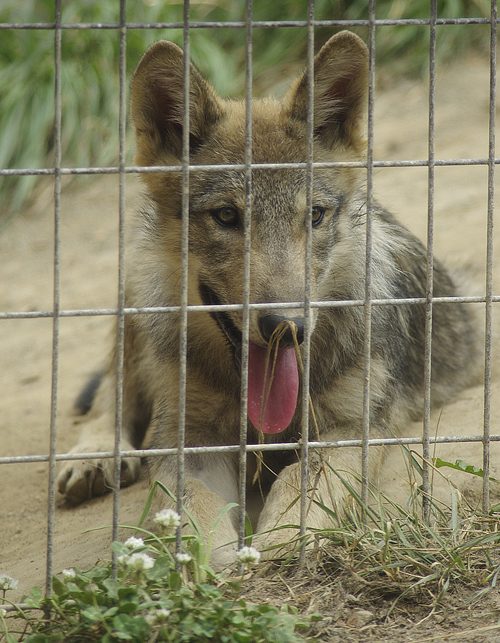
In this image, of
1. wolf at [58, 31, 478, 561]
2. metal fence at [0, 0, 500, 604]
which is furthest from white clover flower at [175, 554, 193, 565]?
wolf at [58, 31, 478, 561]

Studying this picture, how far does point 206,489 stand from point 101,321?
398cm

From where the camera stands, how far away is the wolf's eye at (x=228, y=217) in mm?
3201

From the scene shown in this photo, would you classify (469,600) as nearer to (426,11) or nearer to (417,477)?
(417,477)

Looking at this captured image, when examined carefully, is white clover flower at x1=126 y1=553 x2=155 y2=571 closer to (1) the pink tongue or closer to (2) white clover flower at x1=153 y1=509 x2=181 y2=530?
(2) white clover flower at x1=153 y1=509 x2=181 y2=530

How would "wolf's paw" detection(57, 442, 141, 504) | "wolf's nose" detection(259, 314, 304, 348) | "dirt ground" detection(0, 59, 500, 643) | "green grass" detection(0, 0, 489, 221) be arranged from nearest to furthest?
"wolf's nose" detection(259, 314, 304, 348) → "dirt ground" detection(0, 59, 500, 643) → "wolf's paw" detection(57, 442, 141, 504) → "green grass" detection(0, 0, 489, 221)

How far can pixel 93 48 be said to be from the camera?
8898 millimetres

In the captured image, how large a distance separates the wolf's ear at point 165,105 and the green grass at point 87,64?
511cm

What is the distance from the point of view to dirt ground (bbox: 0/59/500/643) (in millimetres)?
3039

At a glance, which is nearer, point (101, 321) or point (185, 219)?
point (185, 219)

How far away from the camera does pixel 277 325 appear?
8.76 ft

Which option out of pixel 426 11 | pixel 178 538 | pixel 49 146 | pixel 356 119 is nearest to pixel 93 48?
pixel 49 146

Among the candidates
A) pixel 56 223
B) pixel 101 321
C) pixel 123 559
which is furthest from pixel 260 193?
pixel 101 321

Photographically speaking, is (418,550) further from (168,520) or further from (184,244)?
(184,244)

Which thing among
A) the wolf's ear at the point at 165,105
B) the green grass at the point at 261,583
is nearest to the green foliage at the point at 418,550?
the green grass at the point at 261,583
